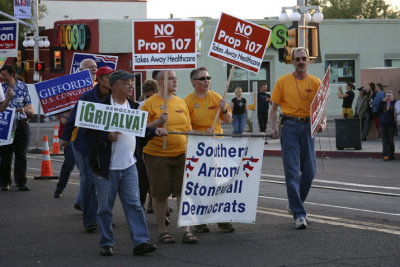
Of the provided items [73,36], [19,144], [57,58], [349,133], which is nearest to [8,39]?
[19,144]

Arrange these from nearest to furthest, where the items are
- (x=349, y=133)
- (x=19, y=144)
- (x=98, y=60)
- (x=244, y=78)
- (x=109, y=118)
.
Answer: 1. (x=109, y=118)
2. (x=19, y=144)
3. (x=98, y=60)
4. (x=349, y=133)
5. (x=244, y=78)

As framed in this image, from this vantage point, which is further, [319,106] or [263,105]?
[263,105]

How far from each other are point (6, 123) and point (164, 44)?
4.23 meters

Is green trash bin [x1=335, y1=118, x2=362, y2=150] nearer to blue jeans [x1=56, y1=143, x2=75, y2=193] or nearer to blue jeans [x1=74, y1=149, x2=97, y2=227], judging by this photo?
blue jeans [x1=56, y1=143, x2=75, y2=193]

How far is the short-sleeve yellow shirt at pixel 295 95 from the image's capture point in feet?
30.4

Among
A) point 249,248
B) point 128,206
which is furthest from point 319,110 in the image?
point 128,206

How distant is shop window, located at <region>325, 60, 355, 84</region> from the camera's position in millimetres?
44312

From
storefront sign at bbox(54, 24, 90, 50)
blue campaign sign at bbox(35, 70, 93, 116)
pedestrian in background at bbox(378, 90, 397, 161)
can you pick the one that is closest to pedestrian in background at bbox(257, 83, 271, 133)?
pedestrian in background at bbox(378, 90, 397, 161)

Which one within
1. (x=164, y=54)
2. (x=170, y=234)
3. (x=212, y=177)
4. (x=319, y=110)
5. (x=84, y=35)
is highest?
(x=84, y=35)

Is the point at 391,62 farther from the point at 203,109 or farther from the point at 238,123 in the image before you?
the point at 203,109

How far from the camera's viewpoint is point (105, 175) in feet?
25.4

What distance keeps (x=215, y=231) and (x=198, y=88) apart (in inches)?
62.8

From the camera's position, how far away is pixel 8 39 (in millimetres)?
14469

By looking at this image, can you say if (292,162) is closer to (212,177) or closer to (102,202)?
(212,177)
